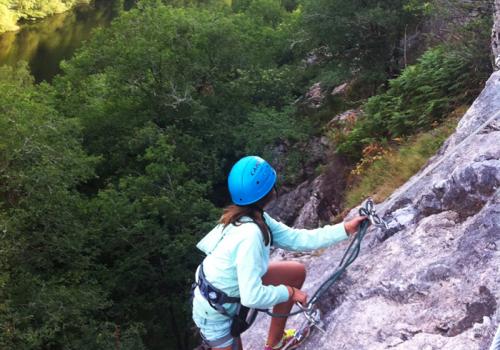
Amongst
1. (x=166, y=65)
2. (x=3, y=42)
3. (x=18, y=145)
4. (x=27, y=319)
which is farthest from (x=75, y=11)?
(x=27, y=319)

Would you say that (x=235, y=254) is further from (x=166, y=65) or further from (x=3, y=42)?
(x=3, y=42)

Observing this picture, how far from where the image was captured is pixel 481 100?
5312mm

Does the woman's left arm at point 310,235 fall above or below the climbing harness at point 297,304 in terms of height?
above

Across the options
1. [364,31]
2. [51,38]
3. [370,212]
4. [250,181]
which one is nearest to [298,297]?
[370,212]

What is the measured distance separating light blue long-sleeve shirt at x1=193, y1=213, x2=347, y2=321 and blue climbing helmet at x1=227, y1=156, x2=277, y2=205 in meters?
0.17

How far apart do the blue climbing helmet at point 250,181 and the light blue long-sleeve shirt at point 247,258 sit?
166mm

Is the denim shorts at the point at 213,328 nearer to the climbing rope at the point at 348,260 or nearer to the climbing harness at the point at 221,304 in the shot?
the climbing harness at the point at 221,304

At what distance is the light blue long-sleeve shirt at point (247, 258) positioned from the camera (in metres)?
3.10

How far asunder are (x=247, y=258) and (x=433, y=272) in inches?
54.9

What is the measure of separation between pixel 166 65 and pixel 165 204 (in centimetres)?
817

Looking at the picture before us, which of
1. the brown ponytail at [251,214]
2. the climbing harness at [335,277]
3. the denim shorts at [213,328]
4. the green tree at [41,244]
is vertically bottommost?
the green tree at [41,244]

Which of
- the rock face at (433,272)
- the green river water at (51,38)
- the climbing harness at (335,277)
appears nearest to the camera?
the rock face at (433,272)

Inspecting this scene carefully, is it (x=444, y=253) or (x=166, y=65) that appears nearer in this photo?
(x=444, y=253)

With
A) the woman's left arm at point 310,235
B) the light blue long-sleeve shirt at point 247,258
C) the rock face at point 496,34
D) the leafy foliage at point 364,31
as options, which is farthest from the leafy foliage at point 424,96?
the light blue long-sleeve shirt at point 247,258
